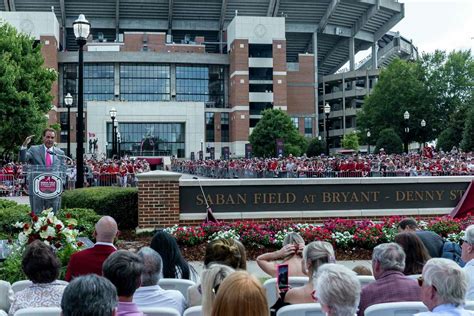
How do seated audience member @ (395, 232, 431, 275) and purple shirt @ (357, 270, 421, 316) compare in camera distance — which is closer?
purple shirt @ (357, 270, 421, 316)

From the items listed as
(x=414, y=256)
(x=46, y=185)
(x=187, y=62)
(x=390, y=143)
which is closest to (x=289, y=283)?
(x=414, y=256)

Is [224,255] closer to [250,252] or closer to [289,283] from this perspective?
[289,283]

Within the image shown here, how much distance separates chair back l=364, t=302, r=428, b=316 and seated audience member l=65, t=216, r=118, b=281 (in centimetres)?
296

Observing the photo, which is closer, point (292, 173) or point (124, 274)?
point (124, 274)

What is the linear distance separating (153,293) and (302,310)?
142 centimetres

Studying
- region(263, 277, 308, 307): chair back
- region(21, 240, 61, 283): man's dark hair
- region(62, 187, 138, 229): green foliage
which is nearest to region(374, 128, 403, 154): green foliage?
region(62, 187, 138, 229): green foliage

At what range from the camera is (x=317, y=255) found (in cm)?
488

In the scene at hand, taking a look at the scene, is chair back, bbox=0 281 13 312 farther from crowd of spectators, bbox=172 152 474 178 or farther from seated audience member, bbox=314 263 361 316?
crowd of spectators, bbox=172 152 474 178

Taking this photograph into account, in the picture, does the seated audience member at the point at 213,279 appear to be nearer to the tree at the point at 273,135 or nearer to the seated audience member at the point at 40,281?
the seated audience member at the point at 40,281

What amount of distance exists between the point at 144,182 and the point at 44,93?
27.5 m

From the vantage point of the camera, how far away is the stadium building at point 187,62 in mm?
89812

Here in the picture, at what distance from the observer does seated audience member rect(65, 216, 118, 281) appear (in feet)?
19.2

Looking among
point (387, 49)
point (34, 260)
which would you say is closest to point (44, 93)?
point (34, 260)

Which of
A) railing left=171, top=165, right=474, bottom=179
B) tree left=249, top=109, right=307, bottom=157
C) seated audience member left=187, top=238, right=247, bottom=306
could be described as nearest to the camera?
seated audience member left=187, top=238, right=247, bottom=306
